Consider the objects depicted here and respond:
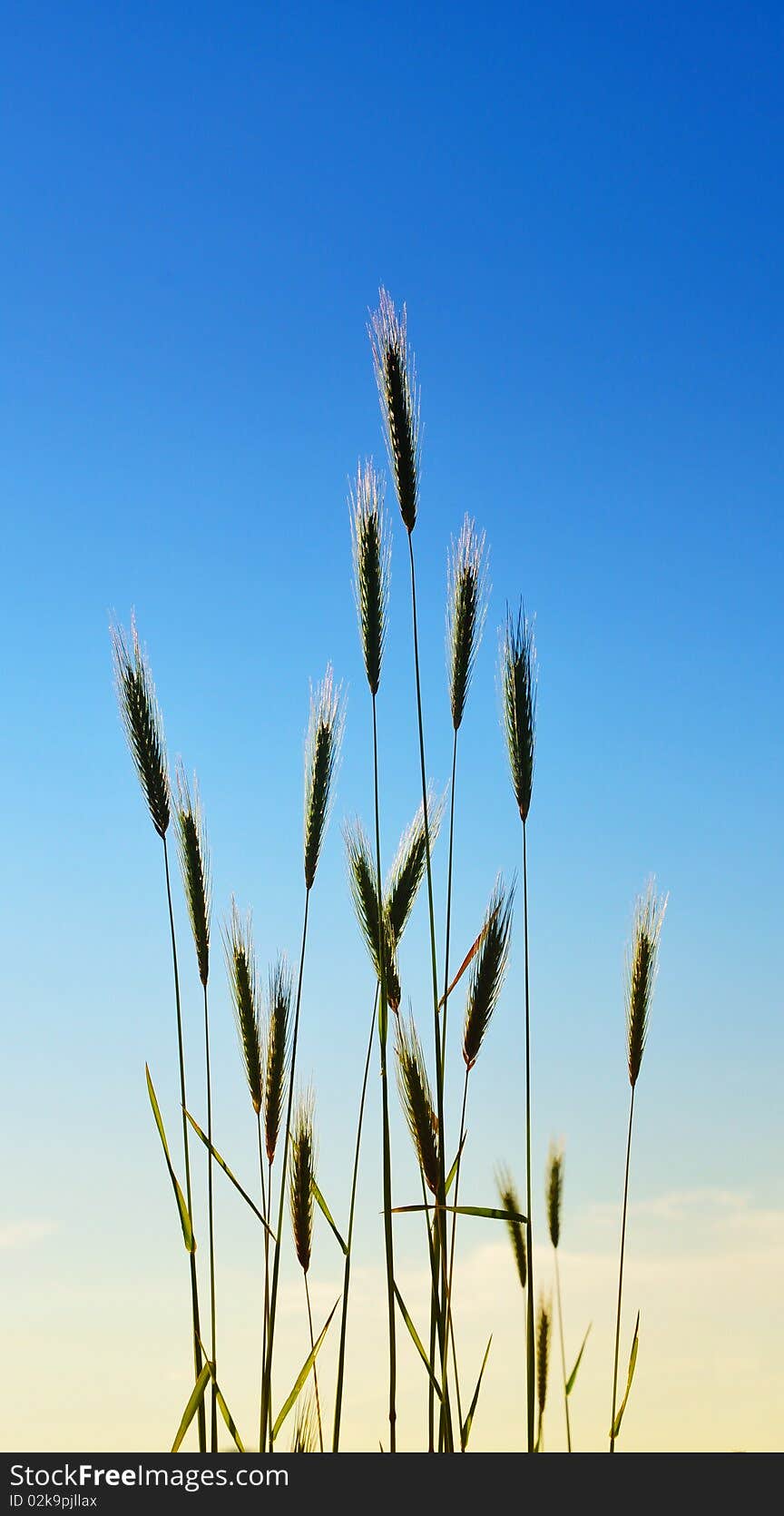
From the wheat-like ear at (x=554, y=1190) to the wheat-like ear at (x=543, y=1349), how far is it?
26 cm

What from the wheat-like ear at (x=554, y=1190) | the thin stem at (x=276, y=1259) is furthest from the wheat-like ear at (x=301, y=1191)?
the wheat-like ear at (x=554, y=1190)

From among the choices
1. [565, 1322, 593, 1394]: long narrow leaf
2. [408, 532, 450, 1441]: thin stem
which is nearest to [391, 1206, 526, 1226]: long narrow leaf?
[408, 532, 450, 1441]: thin stem

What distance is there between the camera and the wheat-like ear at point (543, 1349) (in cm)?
303

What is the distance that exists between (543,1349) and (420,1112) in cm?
121

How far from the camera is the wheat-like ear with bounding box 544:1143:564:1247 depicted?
3480mm

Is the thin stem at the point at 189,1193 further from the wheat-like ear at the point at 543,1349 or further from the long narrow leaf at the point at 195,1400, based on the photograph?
the wheat-like ear at the point at 543,1349

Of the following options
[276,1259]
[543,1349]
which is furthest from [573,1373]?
[276,1259]

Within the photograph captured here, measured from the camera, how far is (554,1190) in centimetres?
352

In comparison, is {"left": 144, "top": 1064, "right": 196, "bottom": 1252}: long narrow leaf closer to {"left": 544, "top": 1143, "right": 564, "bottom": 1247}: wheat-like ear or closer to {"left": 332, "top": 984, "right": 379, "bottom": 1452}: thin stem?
{"left": 332, "top": 984, "right": 379, "bottom": 1452}: thin stem

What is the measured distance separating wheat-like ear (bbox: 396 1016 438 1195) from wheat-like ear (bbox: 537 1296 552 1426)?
3.59ft
